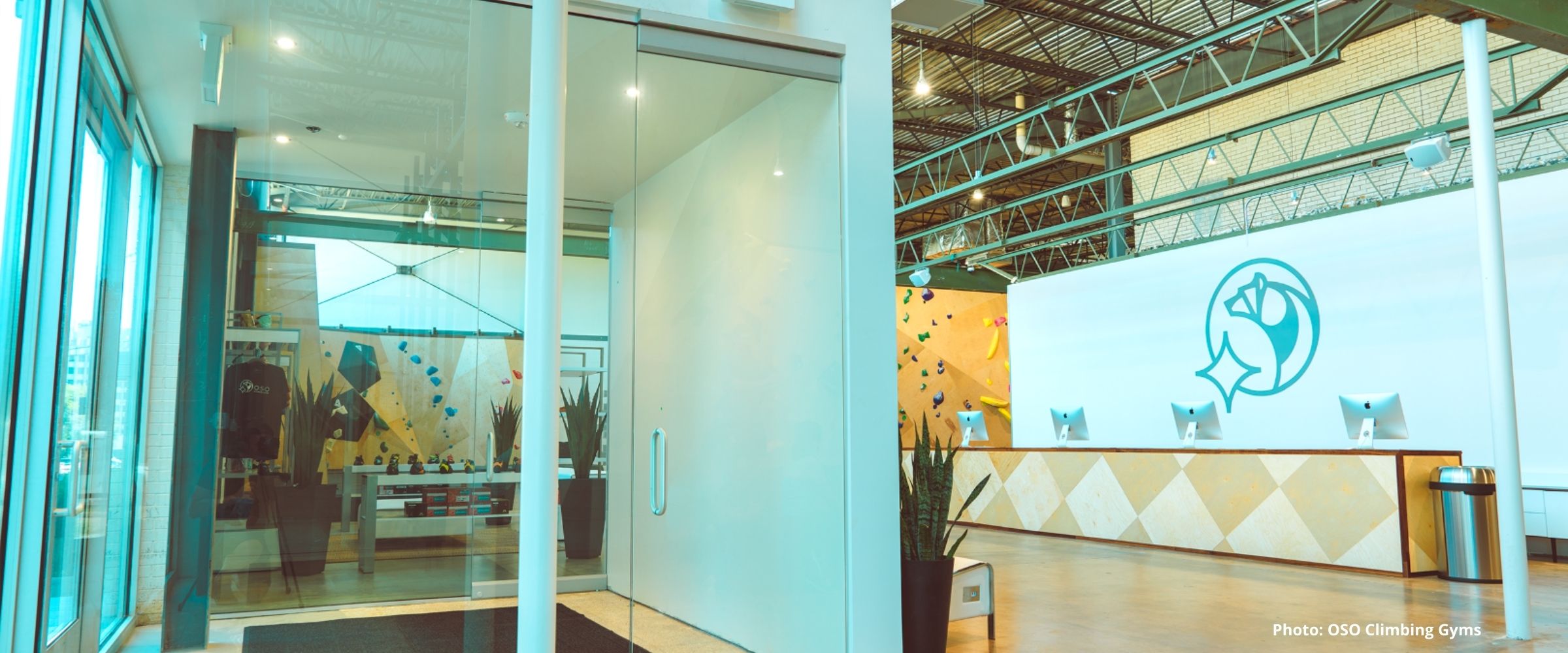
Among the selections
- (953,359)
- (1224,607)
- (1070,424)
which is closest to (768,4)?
(1224,607)

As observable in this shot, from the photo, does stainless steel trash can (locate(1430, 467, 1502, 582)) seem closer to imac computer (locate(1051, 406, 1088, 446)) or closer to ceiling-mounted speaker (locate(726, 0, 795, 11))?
imac computer (locate(1051, 406, 1088, 446))

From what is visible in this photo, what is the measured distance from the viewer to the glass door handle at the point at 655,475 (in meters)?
3.63

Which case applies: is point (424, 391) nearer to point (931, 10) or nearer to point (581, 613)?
point (581, 613)

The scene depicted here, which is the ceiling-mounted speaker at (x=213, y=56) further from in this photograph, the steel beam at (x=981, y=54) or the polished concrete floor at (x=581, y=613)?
the steel beam at (x=981, y=54)

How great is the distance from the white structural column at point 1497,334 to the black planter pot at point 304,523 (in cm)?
495

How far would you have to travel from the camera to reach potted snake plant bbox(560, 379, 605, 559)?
323cm

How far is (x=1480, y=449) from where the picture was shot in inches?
320

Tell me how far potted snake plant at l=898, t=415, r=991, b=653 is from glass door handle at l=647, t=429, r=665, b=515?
0.93 meters

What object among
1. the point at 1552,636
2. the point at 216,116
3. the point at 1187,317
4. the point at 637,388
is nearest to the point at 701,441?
the point at 637,388

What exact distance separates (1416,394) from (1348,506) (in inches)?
98.2

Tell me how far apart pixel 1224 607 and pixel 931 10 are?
359 centimetres

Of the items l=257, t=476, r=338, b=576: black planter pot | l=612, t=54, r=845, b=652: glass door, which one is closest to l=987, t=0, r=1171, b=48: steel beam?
l=612, t=54, r=845, b=652: glass door

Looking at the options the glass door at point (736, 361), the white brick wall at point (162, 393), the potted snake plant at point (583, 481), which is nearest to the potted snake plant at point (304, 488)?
the white brick wall at point (162, 393)

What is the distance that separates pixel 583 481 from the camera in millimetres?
3277
